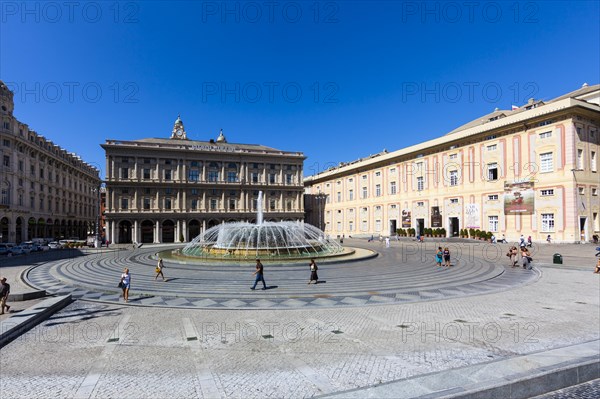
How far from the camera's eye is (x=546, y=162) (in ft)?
127

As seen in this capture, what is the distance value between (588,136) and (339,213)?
47.0 meters

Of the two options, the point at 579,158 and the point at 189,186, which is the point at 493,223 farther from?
the point at 189,186

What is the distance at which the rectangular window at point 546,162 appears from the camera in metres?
38.2

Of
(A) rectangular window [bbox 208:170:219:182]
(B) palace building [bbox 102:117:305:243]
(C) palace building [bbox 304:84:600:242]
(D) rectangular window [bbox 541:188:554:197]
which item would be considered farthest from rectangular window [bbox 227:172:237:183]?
(D) rectangular window [bbox 541:188:554:197]

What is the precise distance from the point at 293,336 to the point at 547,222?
4230 centimetres

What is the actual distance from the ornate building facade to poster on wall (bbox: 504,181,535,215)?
54.7 metres

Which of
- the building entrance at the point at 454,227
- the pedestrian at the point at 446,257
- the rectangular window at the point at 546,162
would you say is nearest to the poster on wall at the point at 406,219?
the building entrance at the point at 454,227

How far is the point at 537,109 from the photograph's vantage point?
129ft

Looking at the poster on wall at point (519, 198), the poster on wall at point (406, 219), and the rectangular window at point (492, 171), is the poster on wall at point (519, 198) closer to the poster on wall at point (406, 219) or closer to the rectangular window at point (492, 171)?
the rectangular window at point (492, 171)

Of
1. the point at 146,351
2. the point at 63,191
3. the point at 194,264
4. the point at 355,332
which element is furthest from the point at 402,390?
the point at 63,191

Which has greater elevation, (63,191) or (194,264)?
(63,191)

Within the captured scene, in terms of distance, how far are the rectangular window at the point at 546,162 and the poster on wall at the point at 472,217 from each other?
9638 millimetres

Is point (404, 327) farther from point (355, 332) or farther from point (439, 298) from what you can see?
point (439, 298)

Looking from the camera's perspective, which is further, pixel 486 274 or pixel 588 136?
pixel 588 136
